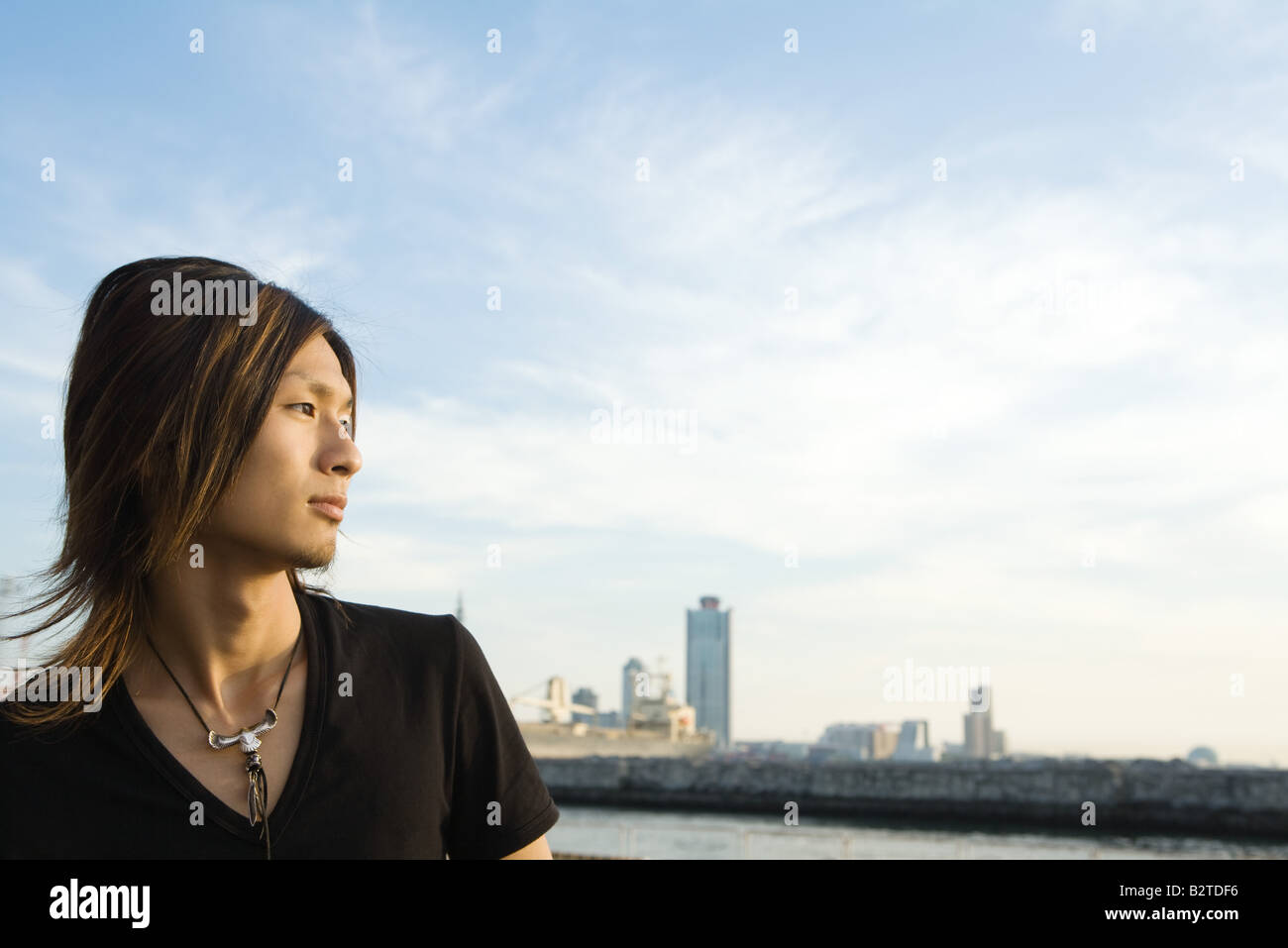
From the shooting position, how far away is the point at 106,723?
1515 mm

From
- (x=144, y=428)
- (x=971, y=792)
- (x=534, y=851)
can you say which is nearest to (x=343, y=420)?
(x=144, y=428)

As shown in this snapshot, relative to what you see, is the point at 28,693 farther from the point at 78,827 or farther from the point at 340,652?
the point at 340,652

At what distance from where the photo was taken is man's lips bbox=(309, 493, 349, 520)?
1516 mm

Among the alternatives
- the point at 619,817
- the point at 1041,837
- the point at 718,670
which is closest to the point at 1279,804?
the point at 1041,837

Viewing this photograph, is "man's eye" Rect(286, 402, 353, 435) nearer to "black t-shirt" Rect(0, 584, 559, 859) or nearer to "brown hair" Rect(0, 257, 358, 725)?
"brown hair" Rect(0, 257, 358, 725)

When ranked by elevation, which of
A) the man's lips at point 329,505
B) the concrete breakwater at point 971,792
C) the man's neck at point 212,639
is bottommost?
the concrete breakwater at point 971,792

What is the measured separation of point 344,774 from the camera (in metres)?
1.52

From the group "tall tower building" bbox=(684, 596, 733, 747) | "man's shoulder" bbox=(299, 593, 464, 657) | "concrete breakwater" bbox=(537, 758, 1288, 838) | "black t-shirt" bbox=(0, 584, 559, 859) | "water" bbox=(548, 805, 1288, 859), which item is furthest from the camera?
"tall tower building" bbox=(684, 596, 733, 747)

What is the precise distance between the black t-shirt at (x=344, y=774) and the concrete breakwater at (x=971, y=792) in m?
32.5

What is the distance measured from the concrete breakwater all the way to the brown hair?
1293 inches

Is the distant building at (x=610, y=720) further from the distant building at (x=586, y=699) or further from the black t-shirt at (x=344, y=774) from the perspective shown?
the black t-shirt at (x=344, y=774)

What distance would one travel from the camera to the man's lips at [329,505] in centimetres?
152

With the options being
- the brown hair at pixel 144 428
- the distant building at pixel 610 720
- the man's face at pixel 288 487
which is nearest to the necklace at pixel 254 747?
the brown hair at pixel 144 428

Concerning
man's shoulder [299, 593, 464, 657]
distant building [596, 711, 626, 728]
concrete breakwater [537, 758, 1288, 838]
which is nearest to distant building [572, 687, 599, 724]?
distant building [596, 711, 626, 728]
